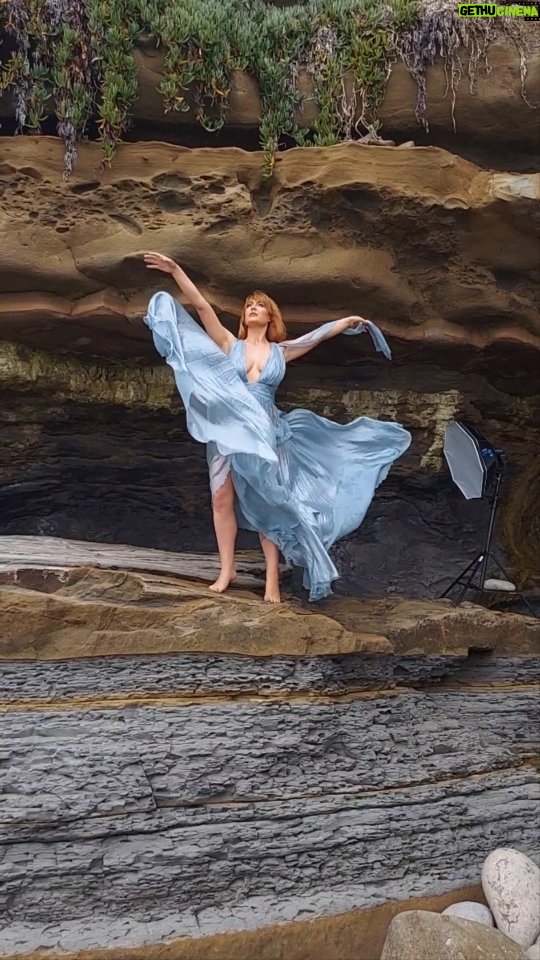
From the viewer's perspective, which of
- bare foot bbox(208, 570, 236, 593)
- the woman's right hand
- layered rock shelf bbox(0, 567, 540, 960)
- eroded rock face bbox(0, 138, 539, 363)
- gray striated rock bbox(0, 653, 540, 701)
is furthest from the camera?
eroded rock face bbox(0, 138, 539, 363)

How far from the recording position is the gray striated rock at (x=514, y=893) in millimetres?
2715

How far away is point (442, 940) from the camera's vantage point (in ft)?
7.86

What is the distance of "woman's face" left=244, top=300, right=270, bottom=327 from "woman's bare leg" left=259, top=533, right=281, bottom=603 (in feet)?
2.93

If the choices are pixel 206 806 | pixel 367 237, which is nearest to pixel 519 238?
pixel 367 237

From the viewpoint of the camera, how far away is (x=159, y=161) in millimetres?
3293

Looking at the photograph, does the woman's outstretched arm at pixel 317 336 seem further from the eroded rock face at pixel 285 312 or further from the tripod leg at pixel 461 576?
the tripod leg at pixel 461 576

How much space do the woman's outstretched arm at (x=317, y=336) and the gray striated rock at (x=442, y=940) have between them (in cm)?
213

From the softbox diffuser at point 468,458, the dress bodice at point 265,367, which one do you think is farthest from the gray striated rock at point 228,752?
the dress bodice at point 265,367

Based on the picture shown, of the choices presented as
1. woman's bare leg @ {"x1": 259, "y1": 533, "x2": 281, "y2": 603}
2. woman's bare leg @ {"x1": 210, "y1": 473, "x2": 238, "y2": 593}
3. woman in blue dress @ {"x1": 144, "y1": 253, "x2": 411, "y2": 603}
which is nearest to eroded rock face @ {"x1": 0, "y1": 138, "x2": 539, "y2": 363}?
woman in blue dress @ {"x1": 144, "y1": 253, "x2": 411, "y2": 603}

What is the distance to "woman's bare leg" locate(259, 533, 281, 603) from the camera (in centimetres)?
302

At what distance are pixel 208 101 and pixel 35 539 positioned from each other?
2151mm

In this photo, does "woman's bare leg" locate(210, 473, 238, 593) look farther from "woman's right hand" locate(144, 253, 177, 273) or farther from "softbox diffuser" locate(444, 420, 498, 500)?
"softbox diffuser" locate(444, 420, 498, 500)

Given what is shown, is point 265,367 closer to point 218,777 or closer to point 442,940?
point 218,777

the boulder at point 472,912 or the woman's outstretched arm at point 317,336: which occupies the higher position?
the woman's outstretched arm at point 317,336
